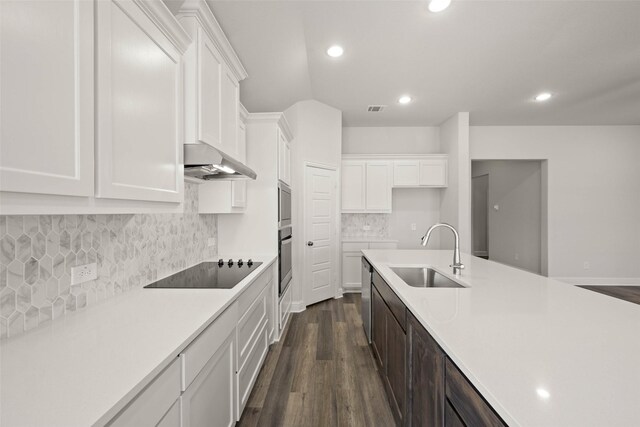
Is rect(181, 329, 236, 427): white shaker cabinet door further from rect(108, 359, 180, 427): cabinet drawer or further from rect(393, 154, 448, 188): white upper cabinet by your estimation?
rect(393, 154, 448, 188): white upper cabinet

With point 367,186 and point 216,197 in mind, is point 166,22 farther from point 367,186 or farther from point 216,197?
point 367,186

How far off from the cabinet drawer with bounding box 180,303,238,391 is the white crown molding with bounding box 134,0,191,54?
54.5 inches

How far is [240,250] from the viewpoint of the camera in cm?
295

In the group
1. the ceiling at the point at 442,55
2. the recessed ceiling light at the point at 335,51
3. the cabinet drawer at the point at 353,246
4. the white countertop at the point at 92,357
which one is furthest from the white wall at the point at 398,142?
the white countertop at the point at 92,357

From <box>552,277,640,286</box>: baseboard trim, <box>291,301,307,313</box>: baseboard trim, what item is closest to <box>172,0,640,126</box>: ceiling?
<box>291,301,307,313</box>: baseboard trim

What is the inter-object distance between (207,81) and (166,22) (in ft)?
1.38

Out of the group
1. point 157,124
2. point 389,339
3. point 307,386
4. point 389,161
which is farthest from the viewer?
point 389,161

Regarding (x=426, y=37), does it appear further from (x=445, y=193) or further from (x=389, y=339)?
(x=445, y=193)

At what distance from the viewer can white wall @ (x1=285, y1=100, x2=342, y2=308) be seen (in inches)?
154

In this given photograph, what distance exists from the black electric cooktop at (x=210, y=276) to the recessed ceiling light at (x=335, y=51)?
2126 mm

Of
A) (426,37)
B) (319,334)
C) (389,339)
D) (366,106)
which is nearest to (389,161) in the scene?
(366,106)

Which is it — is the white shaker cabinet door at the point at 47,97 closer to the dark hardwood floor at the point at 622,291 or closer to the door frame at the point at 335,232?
the door frame at the point at 335,232

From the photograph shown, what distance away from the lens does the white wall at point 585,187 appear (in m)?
5.29

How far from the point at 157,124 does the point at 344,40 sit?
6.64 ft
